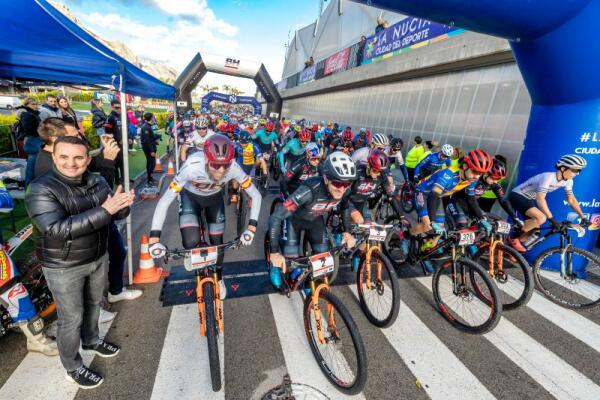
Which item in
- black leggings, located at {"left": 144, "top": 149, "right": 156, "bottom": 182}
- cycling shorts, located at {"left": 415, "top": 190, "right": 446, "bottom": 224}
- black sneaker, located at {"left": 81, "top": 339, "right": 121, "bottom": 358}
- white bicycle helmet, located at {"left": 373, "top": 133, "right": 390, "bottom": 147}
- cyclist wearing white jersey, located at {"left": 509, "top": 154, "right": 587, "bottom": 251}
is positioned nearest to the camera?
black sneaker, located at {"left": 81, "top": 339, "right": 121, "bottom": 358}

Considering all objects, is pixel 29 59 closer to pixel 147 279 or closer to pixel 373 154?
pixel 147 279

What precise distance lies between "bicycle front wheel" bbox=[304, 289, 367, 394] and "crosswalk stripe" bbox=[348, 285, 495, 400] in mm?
760

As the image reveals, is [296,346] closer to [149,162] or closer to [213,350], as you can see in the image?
[213,350]

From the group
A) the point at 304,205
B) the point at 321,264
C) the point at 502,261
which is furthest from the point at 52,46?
the point at 502,261

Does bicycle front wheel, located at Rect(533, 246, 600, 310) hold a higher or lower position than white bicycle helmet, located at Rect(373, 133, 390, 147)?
lower

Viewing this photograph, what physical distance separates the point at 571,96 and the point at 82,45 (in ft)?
25.8

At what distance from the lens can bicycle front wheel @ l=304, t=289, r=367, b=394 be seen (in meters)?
2.64

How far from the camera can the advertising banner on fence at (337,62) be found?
2528 cm

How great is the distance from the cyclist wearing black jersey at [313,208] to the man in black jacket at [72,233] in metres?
1.50

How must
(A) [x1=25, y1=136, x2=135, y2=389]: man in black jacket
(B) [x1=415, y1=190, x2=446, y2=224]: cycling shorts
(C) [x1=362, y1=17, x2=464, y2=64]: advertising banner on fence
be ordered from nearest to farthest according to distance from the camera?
(A) [x1=25, y1=136, x2=135, y2=389]: man in black jacket < (B) [x1=415, y1=190, x2=446, y2=224]: cycling shorts < (C) [x1=362, y1=17, x2=464, y2=64]: advertising banner on fence

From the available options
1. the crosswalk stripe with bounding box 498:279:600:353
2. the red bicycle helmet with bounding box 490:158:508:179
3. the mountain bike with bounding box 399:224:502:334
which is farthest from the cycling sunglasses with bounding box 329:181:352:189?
the crosswalk stripe with bounding box 498:279:600:353

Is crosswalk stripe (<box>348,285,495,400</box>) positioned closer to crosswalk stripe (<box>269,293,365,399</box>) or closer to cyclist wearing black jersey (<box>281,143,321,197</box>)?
crosswalk stripe (<box>269,293,365,399</box>)

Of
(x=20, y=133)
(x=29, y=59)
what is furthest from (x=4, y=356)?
(x=20, y=133)

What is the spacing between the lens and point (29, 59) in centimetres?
377
